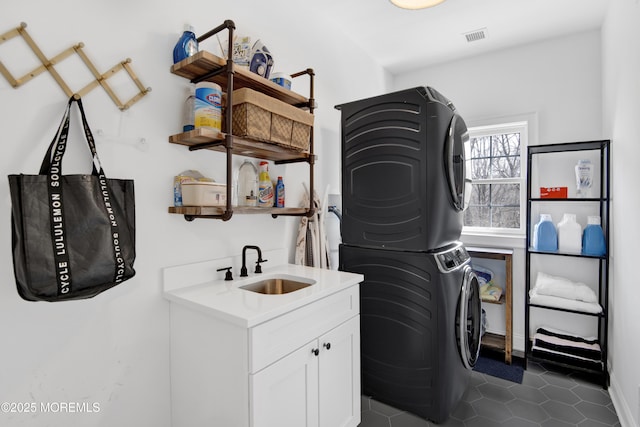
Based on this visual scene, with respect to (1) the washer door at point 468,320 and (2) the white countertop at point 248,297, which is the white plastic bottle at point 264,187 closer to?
(2) the white countertop at point 248,297

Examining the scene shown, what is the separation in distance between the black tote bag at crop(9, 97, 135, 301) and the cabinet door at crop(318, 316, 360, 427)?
2.98ft

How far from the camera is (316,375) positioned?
1.48m

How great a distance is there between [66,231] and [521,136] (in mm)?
3312

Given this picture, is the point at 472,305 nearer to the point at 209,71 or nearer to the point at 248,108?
the point at 248,108

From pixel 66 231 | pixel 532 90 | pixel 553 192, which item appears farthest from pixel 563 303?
pixel 66 231

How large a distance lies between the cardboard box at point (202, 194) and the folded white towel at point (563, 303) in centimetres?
242

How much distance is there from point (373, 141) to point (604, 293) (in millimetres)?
1961

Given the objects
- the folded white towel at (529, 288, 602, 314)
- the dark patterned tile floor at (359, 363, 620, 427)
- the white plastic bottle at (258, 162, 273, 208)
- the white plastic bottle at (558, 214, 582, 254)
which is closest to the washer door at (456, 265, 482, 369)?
the dark patterned tile floor at (359, 363, 620, 427)

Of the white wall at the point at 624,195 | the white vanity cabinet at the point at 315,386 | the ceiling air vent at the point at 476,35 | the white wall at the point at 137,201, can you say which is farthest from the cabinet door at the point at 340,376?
the ceiling air vent at the point at 476,35

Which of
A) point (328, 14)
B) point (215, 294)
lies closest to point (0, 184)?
point (215, 294)

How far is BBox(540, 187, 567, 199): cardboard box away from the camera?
2554mm

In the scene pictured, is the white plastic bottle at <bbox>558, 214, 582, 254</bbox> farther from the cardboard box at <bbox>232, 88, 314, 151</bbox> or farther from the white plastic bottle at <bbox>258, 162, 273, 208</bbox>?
the white plastic bottle at <bbox>258, 162, 273, 208</bbox>

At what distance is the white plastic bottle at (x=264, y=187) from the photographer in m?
1.88

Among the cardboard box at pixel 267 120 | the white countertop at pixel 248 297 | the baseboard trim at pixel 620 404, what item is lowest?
the baseboard trim at pixel 620 404
